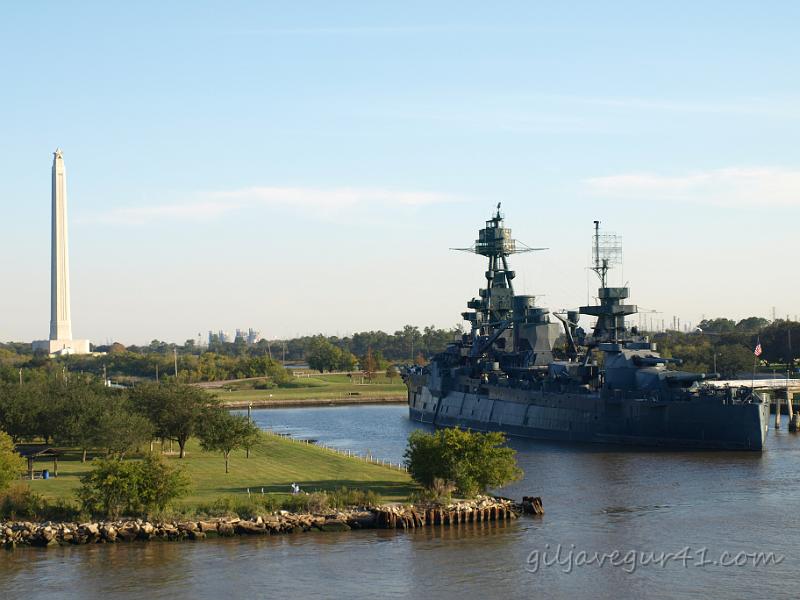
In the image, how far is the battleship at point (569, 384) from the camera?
81062 mm

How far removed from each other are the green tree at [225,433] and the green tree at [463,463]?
13912mm

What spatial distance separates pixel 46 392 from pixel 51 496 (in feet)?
102

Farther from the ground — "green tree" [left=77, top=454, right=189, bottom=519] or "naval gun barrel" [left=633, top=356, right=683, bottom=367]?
"naval gun barrel" [left=633, top=356, right=683, bottom=367]

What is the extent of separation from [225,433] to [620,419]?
108ft

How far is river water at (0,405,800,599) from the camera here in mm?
41844

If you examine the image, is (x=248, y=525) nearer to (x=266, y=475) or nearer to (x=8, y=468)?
(x=8, y=468)

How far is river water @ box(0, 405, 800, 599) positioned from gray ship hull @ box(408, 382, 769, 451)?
16264 millimetres

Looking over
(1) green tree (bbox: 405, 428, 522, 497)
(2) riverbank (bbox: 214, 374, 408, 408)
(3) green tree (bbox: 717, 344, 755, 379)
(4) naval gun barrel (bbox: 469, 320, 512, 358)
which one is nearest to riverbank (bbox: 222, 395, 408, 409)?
(2) riverbank (bbox: 214, 374, 408, 408)

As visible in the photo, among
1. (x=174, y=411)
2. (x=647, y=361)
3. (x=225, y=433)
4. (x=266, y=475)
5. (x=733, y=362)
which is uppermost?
(x=647, y=361)

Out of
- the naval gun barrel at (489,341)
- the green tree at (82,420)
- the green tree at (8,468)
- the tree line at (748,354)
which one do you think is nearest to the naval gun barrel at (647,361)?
the naval gun barrel at (489,341)

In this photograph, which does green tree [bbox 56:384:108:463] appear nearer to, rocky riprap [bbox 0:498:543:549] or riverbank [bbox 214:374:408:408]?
rocky riprap [bbox 0:498:543:549]

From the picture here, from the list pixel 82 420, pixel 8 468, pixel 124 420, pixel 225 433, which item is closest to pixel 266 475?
pixel 225 433

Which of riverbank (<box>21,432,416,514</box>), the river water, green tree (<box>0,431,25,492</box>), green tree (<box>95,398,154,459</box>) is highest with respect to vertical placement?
green tree (<box>95,398,154,459</box>)

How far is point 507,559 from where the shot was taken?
46125 millimetres
